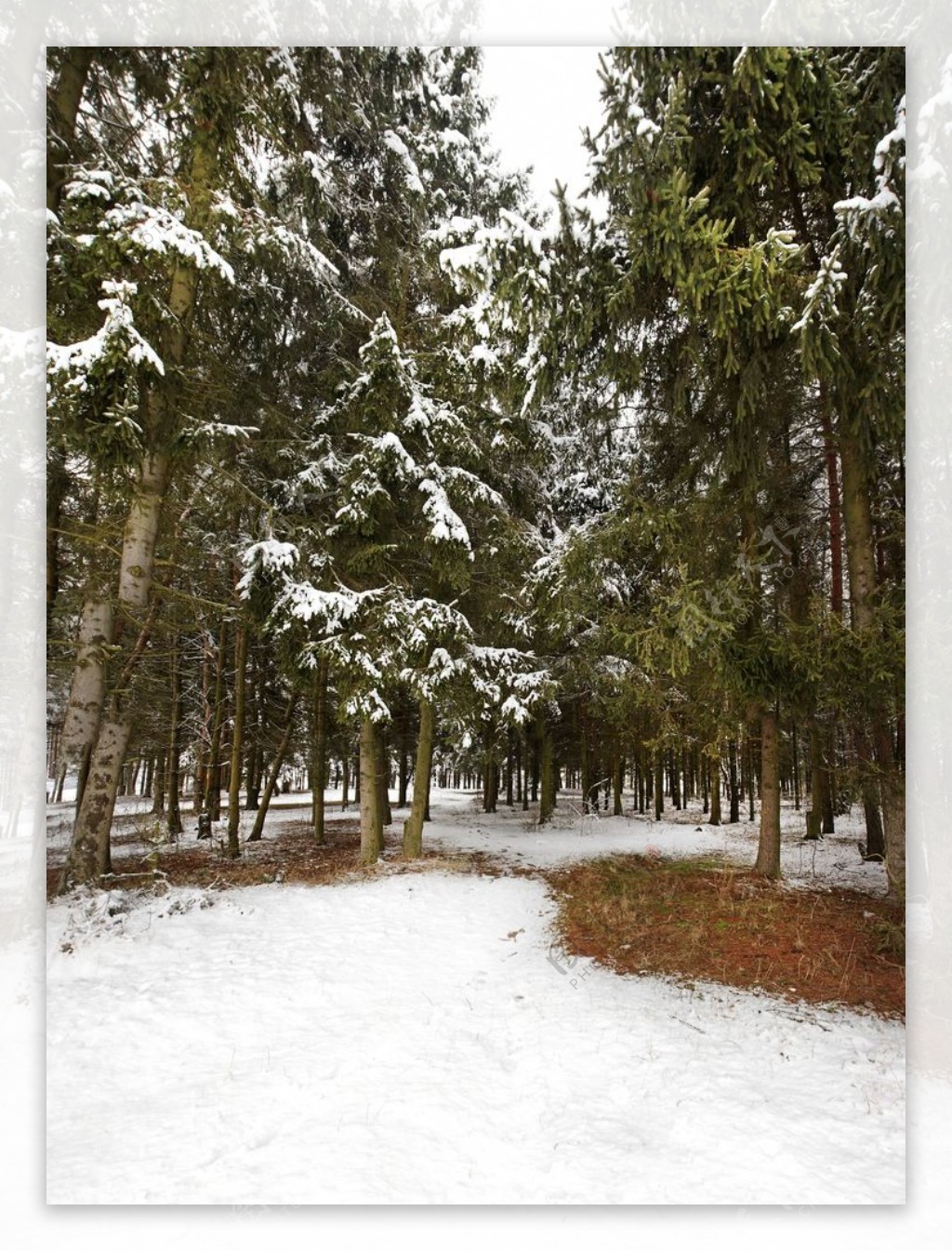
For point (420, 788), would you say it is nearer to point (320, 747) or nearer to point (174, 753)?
point (320, 747)

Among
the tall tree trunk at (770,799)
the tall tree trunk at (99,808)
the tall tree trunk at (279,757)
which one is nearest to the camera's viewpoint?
the tall tree trunk at (99,808)

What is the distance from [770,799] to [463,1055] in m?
4.94

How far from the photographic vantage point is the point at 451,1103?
2.68 m

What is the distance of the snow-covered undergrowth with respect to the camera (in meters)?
2.40

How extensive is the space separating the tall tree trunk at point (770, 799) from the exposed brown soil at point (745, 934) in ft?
0.92

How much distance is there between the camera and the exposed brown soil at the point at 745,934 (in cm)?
341

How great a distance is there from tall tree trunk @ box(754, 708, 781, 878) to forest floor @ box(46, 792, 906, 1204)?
132cm

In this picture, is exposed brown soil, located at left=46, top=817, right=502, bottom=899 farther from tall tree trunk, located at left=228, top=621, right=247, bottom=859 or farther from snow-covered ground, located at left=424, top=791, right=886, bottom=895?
snow-covered ground, located at left=424, top=791, right=886, bottom=895

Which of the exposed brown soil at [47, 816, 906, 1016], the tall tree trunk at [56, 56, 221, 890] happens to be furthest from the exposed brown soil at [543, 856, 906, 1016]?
the tall tree trunk at [56, 56, 221, 890]

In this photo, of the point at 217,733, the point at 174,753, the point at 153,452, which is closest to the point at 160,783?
the point at 174,753

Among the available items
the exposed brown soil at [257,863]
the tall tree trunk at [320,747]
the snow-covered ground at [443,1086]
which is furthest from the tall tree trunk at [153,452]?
the tall tree trunk at [320,747]

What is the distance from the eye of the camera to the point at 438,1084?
280 centimetres

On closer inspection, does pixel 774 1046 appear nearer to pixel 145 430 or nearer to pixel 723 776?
pixel 145 430

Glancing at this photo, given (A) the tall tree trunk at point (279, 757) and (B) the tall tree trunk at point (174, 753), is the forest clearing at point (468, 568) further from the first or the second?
(A) the tall tree trunk at point (279, 757)
